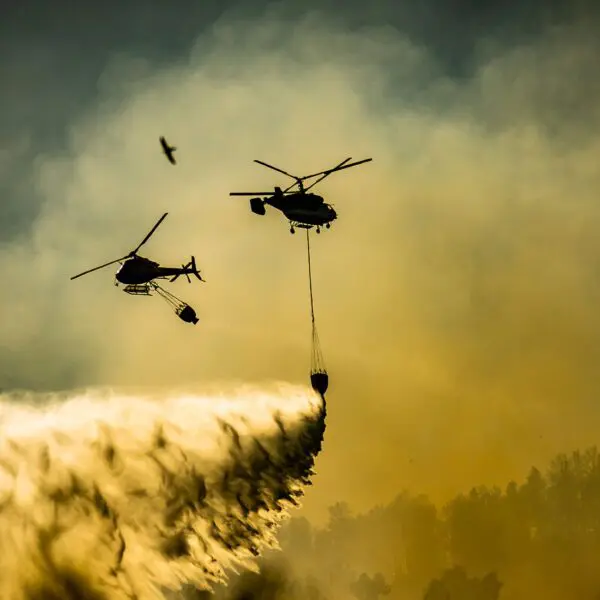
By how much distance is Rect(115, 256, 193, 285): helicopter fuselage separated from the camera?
88188mm

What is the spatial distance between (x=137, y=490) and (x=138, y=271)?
1429 inches

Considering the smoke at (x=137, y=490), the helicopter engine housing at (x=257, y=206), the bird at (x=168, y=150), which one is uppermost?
the helicopter engine housing at (x=257, y=206)

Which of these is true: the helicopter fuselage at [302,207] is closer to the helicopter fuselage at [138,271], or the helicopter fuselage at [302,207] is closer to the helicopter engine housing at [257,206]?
the helicopter engine housing at [257,206]

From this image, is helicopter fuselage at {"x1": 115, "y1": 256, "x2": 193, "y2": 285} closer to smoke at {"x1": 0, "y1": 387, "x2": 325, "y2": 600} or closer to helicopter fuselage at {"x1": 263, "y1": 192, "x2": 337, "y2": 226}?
helicopter fuselage at {"x1": 263, "y1": 192, "x2": 337, "y2": 226}

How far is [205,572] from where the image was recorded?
2168 inches

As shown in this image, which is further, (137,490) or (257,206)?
(257,206)

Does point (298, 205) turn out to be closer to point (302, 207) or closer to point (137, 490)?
point (302, 207)

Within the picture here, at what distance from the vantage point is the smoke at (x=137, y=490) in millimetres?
49625

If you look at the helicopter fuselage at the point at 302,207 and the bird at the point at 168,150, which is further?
the helicopter fuselage at the point at 302,207

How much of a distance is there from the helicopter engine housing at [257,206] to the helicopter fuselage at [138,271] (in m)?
12.6

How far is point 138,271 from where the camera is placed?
88.3 m

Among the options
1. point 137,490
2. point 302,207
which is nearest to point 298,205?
point 302,207

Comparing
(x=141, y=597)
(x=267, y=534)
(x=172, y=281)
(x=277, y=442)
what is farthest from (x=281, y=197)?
(x=141, y=597)

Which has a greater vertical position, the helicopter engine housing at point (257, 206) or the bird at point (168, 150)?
the helicopter engine housing at point (257, 206)
